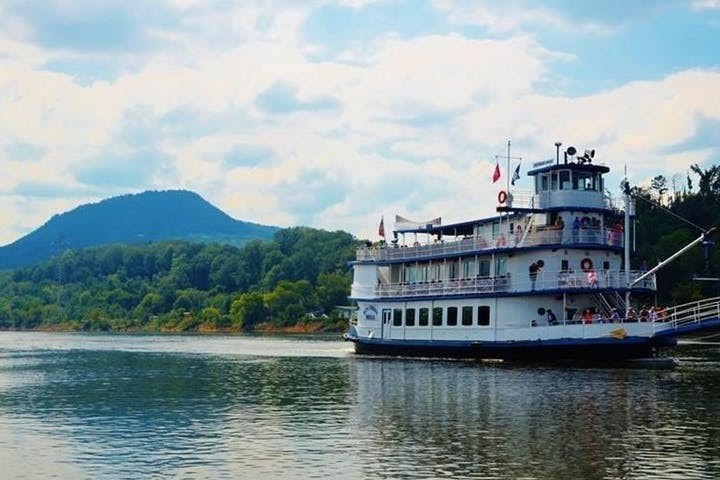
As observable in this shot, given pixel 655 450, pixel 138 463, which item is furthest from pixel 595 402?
pixel 138 463

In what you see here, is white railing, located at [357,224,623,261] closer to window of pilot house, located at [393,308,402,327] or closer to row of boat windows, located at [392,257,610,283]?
row of boat windows, located at [392,257,610,283]

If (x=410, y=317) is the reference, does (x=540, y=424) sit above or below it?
below

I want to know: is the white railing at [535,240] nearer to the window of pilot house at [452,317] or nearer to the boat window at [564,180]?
the boat window at [564,180]

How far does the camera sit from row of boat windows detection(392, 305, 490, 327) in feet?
178

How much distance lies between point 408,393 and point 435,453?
13.7 m

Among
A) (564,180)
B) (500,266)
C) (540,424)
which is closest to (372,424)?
(540,424)

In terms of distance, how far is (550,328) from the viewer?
162 ft

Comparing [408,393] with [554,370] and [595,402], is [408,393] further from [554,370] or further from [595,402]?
[554,370]

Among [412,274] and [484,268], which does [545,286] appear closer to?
[484,268]

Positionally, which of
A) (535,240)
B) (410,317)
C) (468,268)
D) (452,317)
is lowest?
(452,317)

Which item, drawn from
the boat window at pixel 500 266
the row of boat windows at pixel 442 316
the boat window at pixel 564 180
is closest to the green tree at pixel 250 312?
the row of boat windows at pixel 442 316

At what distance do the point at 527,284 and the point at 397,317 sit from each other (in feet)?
36.0

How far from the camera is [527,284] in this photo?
5197 cm

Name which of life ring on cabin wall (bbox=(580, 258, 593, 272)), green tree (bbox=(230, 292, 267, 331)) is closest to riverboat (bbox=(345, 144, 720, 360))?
life ring on cabin wall (bbox=(580, 258, 593, 272))
